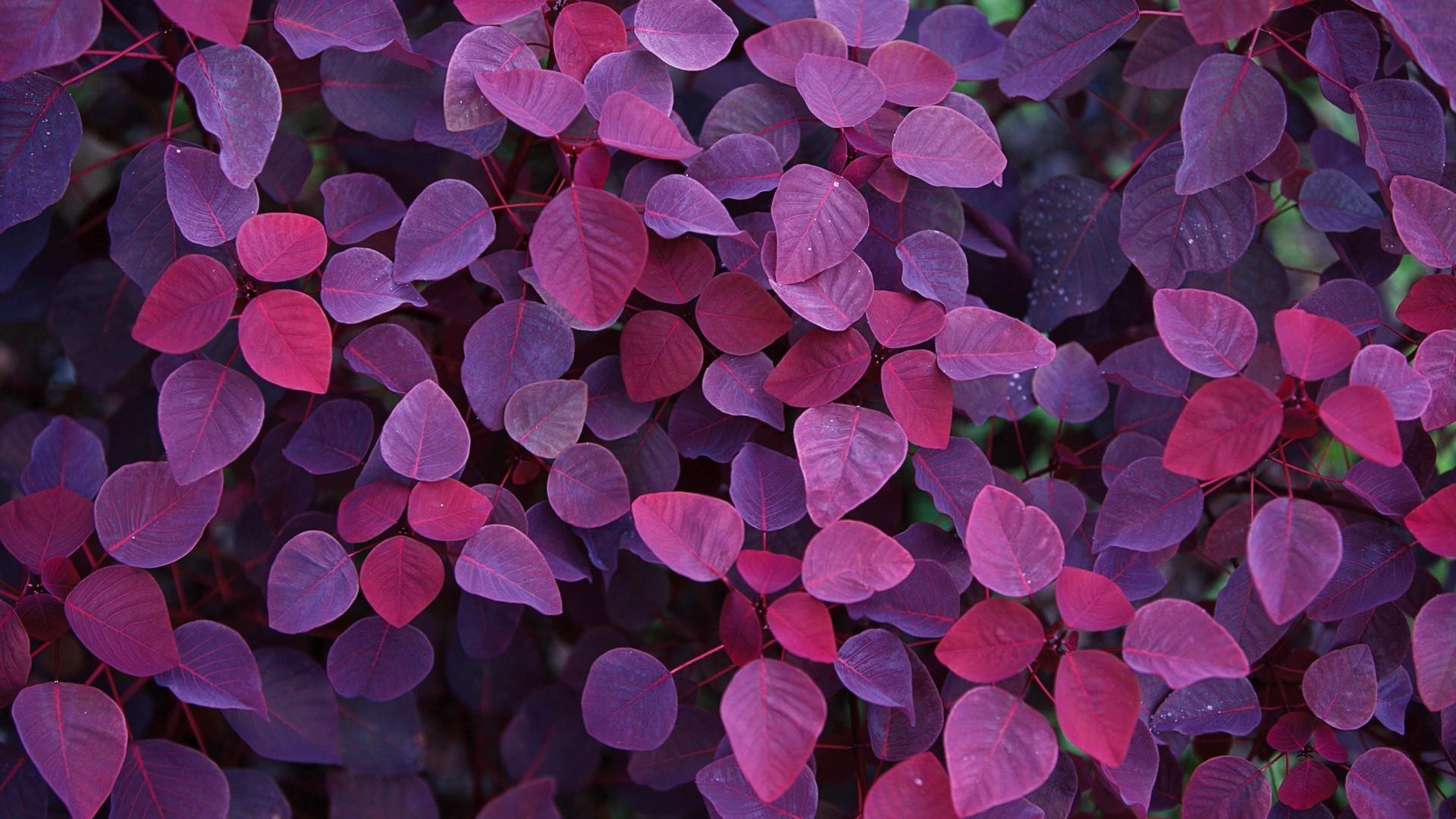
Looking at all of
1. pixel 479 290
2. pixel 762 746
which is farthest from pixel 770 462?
pixel 479 290

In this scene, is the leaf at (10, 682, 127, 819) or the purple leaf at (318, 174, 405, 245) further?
the purple leaf at (318, 174, 405, 245)

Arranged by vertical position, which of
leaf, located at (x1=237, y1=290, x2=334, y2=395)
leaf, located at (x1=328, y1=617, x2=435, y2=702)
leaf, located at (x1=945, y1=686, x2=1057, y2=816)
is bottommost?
leaf, located at (x1=328, y1=617, x2=435, y2=702)

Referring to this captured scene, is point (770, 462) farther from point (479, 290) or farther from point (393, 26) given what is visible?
point (393, 26)

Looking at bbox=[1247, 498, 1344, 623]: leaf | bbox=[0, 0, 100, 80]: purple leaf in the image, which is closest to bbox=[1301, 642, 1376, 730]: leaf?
bbox=[1247, 498, 1344, 623]: leaf

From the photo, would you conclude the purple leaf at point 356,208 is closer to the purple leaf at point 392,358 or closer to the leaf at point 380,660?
the purple leaf at point 392,358

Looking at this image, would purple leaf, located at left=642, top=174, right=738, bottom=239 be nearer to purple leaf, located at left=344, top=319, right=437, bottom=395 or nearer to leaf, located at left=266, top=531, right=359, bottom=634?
purple leaf, located at left=344, top=319, right=437, bottom=395

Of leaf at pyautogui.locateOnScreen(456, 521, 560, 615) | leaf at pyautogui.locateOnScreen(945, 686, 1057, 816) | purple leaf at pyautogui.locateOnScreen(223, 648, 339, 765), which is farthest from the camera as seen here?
purple leaf at pyautogui.locateOnScreen(223, 648, 339, 765)

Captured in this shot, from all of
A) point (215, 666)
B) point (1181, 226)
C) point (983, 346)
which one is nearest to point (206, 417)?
point (215, 666)
